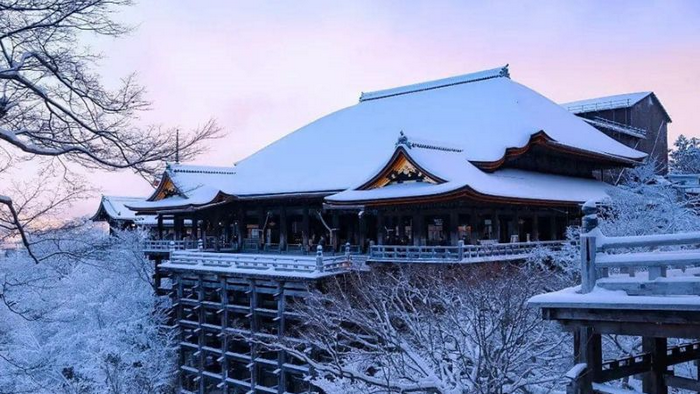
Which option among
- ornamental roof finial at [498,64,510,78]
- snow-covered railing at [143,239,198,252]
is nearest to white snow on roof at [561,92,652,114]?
ornamental roof finial at [498,64,510,78]

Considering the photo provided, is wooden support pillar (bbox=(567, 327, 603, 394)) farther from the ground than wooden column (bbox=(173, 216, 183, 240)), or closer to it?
closer to it

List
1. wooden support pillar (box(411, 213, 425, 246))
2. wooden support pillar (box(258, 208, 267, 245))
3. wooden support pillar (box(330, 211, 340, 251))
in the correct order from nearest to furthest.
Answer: wooden support pillar (box(411, 213, 425, 246)) → wooden support pillar (box(330, 211, 340, 251)) → wooden support pillar (box(258, 208, 267, 245))

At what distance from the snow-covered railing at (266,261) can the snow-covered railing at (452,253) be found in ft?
4.87

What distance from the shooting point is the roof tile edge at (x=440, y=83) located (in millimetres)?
32125

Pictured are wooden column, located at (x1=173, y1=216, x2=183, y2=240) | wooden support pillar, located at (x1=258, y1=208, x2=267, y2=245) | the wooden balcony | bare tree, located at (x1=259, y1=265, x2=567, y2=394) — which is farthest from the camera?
wooden column, located at (x1=173, y1=216, x2=183, y2=240)

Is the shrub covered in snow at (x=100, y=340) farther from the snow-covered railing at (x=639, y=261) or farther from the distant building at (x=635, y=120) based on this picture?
the distant building at (x=635, y=120)

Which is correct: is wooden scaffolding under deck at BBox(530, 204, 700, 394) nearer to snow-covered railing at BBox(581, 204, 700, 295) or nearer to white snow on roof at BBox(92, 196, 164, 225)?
snow-covered railing at BBox(581, 204, 700, 295)

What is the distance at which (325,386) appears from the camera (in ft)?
43.9

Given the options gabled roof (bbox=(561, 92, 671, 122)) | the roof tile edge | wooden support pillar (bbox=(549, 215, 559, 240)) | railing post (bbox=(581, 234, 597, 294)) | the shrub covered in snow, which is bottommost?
the shrub covered in snow

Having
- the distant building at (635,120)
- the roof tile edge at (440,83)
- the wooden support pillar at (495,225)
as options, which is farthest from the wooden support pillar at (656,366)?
the distant building at (635,120)

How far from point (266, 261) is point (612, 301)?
57.4ft

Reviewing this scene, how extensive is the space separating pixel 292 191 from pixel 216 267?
16.1 feet

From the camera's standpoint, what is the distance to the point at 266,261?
21312 mm

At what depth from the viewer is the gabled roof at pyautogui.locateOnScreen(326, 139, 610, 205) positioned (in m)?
18.6
